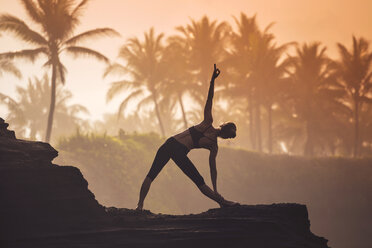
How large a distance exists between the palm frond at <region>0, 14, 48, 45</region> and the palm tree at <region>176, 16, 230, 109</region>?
12.5m

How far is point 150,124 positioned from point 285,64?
32.6 meters

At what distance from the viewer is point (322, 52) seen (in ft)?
125

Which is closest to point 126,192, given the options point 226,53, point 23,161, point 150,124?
point 226,53

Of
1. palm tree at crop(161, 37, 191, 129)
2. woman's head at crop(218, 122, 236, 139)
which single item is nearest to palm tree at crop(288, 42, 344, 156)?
palm tree at crop(161, 37, 191, 129)

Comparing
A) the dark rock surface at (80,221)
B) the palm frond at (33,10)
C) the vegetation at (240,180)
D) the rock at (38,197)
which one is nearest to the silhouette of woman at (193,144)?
the dark rock surface at (80,221)

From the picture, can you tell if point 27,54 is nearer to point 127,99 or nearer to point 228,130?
point 127,99

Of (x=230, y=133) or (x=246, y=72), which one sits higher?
(x=246, y=72)

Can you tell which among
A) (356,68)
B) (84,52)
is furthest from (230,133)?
(356,68)

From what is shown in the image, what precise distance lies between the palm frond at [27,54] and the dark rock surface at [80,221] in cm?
1988

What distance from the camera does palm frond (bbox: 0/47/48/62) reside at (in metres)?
25.2

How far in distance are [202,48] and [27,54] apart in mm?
13571

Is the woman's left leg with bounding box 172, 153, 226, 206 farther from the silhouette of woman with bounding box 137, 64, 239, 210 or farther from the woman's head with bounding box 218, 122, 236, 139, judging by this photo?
the woman's head with bounding box 218, 122, 236, 139

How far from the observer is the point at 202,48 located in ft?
116

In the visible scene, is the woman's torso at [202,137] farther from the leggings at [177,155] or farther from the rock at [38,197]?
the rock at [38,197]
